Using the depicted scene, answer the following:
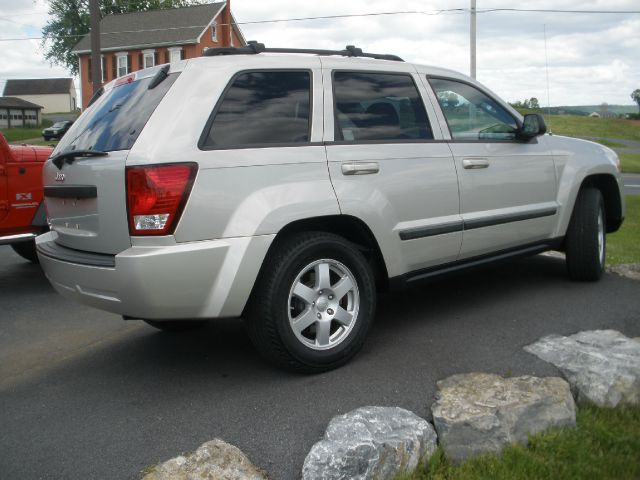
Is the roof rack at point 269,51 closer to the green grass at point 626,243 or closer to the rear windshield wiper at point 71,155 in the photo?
the rear windshield wiper at point 71,155

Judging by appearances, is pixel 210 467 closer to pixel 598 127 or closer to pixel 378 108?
pixel 378 108

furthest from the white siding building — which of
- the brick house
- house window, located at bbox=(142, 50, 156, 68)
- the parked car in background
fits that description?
the parked car in background

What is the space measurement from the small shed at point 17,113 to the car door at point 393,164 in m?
70.8

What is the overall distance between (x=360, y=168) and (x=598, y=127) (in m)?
56.8

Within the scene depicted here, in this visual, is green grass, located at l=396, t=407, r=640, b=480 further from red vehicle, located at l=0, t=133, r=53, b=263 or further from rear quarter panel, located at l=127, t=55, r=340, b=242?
red vehicle, located at l=0, t=133, r=53, b=263

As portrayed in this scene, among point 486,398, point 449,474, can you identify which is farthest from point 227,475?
point 486,398

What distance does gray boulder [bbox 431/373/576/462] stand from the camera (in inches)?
120

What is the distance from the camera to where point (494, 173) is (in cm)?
488

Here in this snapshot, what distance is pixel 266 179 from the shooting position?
3623mm

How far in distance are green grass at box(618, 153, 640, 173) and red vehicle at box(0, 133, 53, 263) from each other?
24.0 metres

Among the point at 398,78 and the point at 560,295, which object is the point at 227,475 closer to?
the point at 398,78

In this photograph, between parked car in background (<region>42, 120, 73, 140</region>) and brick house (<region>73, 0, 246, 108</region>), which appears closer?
parked car in background (<region>42, 120, 73, 140</region>)

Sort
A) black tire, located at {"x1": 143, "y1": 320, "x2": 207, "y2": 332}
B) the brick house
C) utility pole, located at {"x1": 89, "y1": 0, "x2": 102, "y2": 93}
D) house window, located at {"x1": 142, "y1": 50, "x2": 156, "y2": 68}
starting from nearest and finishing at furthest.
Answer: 1. black tire, located at {"x1": 143, "y1": 320, "x2": 207, "y2": 332}
2. utility pole, located at {"x1": 89, "y1": 0, "x2": 102, "y2": 93}
3. the brick house
4. house window, located at {"x1": 142, "y1": 50, "x2": 156, "y2": 68}

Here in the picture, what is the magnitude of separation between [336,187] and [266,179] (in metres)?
0.46
